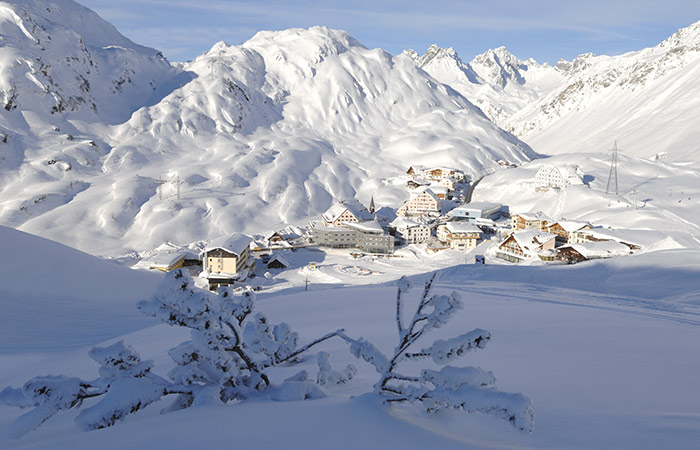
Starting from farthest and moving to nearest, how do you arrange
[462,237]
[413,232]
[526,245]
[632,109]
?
[632,109] < [413,232] < [462,237] < [526,245]

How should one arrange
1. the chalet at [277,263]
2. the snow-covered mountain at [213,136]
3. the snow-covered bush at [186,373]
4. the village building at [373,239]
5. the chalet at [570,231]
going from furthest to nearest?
the snow-covered mountain at [213,136], the village building at [373,239], the chalet at [277,263], the chalet at [570,231], the snow-covered bush at [186,373]

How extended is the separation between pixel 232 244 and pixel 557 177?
1791 inches

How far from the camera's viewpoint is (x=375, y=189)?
223ft

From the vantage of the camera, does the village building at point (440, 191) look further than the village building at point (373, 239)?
Yes

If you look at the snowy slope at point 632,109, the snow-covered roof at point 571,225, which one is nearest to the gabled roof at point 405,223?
the snow-covered roof at point 571,225

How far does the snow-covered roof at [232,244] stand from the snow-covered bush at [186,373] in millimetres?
33216

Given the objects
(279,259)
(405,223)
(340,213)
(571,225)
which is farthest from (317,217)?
(571,225)

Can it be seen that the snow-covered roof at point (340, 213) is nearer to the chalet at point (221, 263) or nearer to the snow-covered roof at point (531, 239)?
the chalet at point (221, 263)

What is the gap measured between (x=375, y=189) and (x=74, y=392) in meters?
65.9

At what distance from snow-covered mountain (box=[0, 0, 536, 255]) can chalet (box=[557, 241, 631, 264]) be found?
34219mm

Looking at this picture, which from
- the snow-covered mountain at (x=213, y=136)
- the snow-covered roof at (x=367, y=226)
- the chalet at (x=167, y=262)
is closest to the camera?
the chalet at (x=167, y=262)

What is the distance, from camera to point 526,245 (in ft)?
115

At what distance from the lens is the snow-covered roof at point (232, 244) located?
35.2 metres

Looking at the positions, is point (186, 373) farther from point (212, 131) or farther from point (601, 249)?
point (212, 131)
